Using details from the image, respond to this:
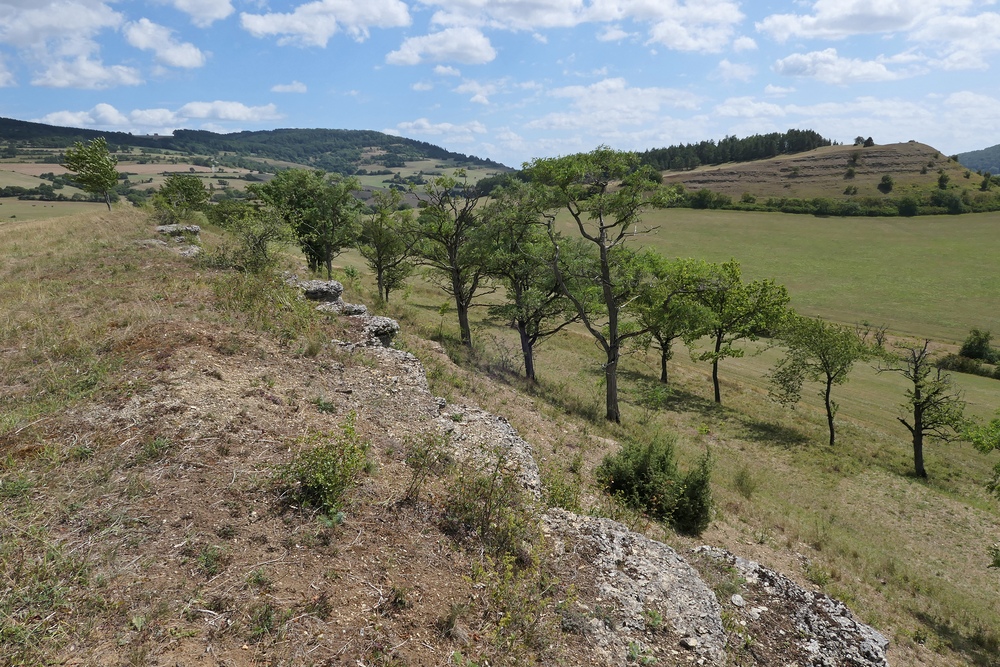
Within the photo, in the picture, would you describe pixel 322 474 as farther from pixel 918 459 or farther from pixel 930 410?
pixel 930 410

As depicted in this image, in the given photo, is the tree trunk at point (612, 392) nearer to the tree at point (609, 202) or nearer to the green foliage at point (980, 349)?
the tree at point (609, 202)

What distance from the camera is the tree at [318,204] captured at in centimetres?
2889

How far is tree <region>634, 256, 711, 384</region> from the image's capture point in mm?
21641

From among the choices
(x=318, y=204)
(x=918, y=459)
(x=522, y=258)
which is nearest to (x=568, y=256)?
(x=522, y=258)

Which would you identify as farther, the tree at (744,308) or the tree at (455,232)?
the tree at (744,308)

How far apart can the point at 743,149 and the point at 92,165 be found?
17667cm

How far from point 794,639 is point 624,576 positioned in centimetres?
255

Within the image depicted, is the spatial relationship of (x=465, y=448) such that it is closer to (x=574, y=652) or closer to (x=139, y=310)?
(x=574, y=652)

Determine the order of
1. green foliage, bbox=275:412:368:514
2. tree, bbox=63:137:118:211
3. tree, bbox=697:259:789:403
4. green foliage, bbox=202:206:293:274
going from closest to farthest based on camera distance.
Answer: green foliage, bbox=275:412:368:514
green foliage, bbox=202:206:293:274
tree, bbox=63:137:118:211
tree, bbox=697:259:789:403

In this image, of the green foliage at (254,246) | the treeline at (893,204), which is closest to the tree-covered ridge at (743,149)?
the treeline at (893,204)

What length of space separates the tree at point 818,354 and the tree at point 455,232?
20722 mm

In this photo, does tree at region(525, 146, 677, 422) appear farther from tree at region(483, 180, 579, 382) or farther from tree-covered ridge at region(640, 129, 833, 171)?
tree-covered ridge at region(640, 129, 833, 171)

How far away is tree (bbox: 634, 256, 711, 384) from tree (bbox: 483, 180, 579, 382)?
4.29 meters

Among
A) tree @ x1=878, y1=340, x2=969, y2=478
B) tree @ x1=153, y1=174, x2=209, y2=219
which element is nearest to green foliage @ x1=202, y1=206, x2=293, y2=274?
tree @ x1=153, y1=174, x2=209, y2=219
